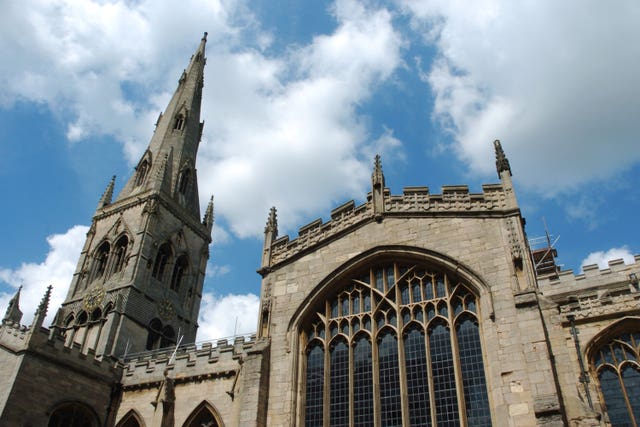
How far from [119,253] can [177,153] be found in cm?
933

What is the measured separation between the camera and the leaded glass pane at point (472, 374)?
45.8 ft

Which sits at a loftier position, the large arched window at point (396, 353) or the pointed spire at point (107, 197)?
the pointed spire at point (107, 197)

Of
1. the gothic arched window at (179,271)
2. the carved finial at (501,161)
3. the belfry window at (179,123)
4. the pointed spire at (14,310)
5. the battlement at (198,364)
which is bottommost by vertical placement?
the battlement at (198,364)

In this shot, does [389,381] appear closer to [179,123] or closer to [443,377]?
[443,377]

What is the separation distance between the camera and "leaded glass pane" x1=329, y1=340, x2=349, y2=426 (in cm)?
1586

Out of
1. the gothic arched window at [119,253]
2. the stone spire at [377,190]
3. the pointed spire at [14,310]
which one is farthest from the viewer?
the gothic arched window at [119,253]

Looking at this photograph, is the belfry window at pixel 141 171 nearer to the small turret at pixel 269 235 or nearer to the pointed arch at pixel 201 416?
the small turret at pixel 269 235

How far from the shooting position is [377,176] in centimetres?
1945

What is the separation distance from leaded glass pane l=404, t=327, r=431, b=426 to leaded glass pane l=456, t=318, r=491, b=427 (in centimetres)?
105

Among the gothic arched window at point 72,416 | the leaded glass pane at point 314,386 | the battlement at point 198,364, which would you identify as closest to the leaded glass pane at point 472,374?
the leaded glass pane at point 314,386

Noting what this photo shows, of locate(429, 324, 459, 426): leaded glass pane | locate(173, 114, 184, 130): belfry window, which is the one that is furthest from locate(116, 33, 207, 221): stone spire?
locate(429, 324, 459, 426): leaded glass pane

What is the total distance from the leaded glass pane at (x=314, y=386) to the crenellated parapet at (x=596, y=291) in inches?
282

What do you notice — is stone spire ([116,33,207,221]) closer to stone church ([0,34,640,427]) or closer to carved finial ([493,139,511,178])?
stone church ([0,34,640,427])

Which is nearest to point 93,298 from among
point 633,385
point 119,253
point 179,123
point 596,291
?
point 119,253
